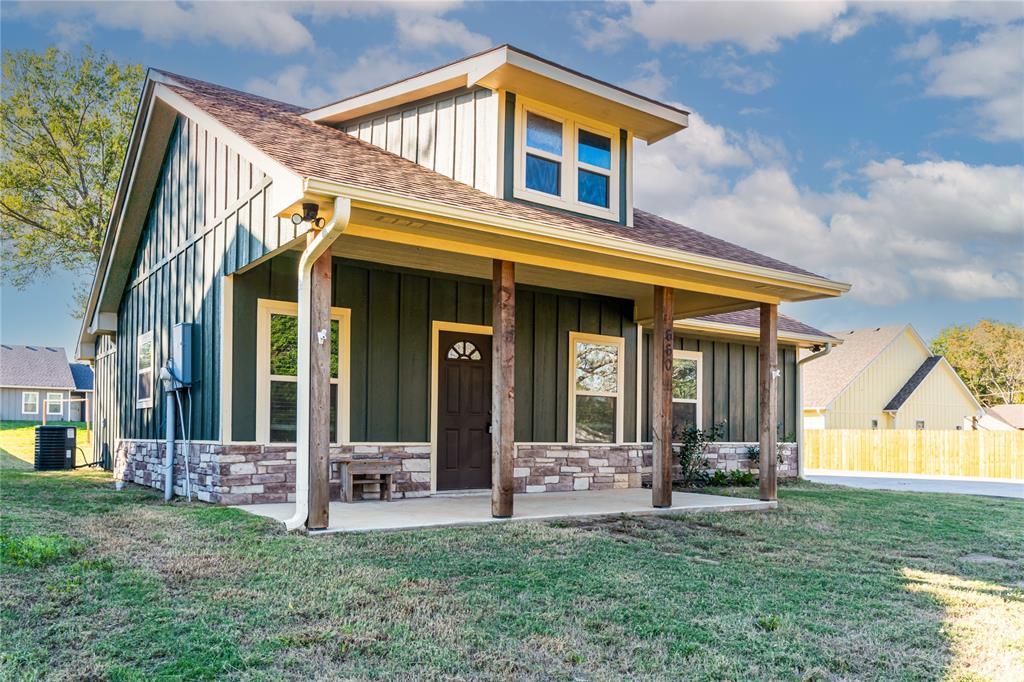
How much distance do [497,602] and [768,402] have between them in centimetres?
575

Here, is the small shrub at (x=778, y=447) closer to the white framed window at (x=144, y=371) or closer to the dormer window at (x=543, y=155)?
the dormer window at (x=543, y=155)

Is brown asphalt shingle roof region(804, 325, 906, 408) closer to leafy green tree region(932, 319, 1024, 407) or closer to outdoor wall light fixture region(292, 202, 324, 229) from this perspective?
leafy green tree region(932, 319, 1024, 407)

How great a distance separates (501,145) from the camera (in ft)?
27.6

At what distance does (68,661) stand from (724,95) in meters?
22.8

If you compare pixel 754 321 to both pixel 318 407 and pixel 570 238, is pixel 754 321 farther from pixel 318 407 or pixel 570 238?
pixel 318 407

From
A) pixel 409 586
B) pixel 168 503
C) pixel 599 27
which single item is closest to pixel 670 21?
pixel 599 27

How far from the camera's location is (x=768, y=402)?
9.41 metres

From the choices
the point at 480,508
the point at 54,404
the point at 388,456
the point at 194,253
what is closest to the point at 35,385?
the point at 54,404

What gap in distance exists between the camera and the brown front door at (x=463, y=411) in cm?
963

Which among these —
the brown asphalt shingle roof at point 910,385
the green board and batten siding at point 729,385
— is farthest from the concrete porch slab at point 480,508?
the brown asphalt shingle roof at point 910,385

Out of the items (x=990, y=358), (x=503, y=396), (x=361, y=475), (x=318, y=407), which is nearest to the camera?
(x=318, y=407)

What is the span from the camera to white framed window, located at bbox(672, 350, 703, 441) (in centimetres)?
1270

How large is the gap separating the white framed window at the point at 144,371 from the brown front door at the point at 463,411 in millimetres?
4132

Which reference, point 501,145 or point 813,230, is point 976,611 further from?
point 813,230
